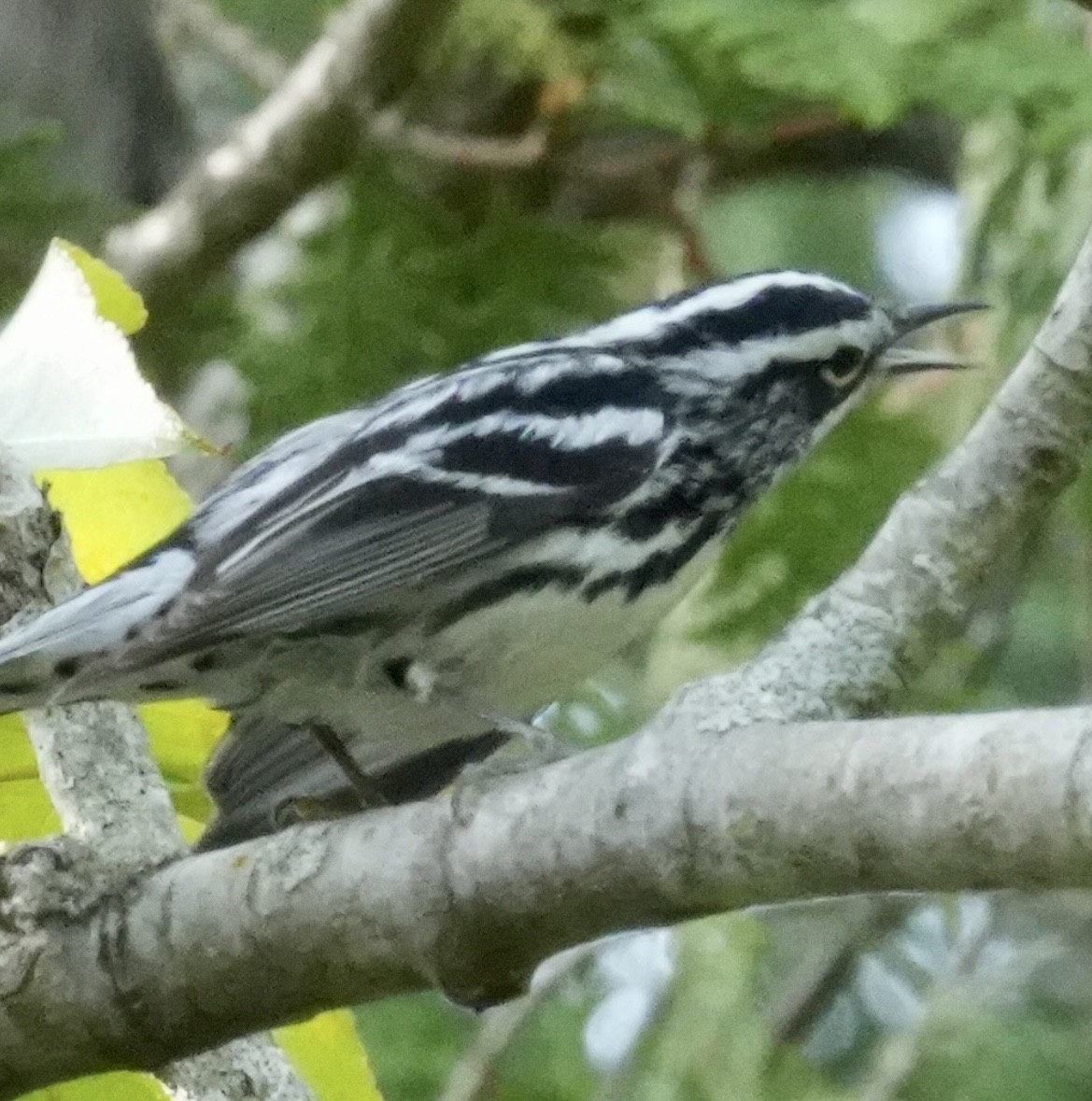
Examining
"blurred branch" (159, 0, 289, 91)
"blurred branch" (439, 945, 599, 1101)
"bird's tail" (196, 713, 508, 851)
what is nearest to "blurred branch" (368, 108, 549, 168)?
"blurred branch" (159, 0, 289, 91)

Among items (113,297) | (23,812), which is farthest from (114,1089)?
(113,297)

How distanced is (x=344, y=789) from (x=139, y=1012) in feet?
1.78

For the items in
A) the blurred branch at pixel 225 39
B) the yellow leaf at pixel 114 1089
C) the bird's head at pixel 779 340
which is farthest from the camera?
the blurred branch at pixel 225 39

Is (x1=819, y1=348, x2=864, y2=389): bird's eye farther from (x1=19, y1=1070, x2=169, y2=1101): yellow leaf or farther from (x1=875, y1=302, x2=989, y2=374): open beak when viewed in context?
(x1=19, y1=1070, x2=169, y2=1101): yellow leaf

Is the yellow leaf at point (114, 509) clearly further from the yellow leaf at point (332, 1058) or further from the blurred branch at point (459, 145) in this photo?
the blurred branch at point (459, 145)

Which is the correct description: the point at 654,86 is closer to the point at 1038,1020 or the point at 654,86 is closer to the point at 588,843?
the point at 1038,1020

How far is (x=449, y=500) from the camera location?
173 cm

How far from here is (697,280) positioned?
2637mm

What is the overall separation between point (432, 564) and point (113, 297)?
1.11 ft

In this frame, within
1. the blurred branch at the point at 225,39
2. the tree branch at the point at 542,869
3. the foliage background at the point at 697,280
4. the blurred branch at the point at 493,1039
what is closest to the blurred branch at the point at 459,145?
the foliage background at the point at 697,280

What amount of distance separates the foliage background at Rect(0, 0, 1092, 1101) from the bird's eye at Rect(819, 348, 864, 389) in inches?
10.0

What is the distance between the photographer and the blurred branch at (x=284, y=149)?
2.64m

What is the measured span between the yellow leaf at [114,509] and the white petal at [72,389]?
18cm

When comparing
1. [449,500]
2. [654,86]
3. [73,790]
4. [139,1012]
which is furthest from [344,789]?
[654,86]
